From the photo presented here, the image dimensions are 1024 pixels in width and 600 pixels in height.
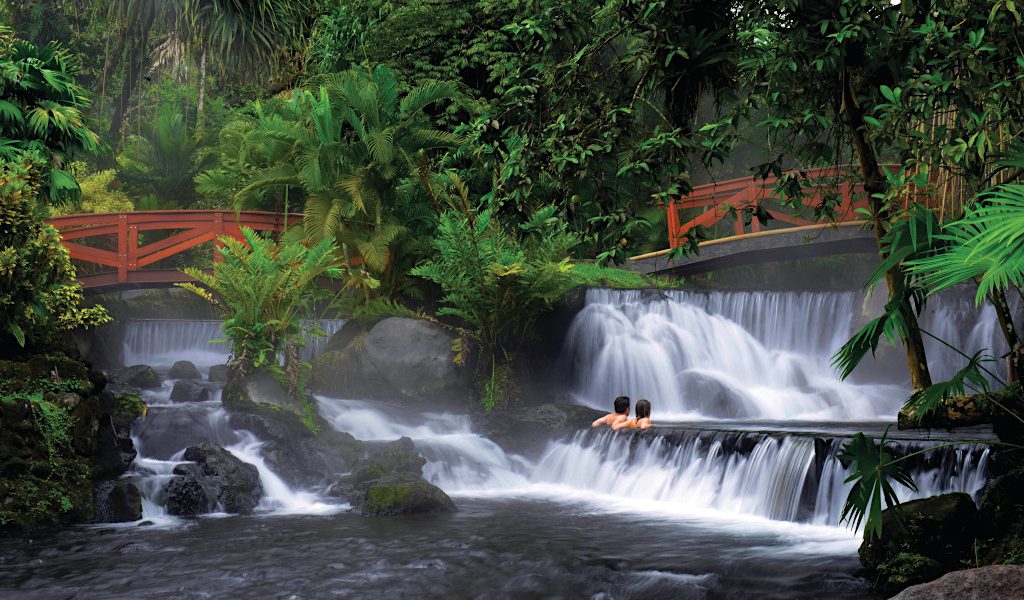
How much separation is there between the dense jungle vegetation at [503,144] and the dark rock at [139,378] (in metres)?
1.26

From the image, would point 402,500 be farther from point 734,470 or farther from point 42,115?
point 42,115

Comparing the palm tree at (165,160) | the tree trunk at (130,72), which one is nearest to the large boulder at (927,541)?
the palm tree at (165,160)

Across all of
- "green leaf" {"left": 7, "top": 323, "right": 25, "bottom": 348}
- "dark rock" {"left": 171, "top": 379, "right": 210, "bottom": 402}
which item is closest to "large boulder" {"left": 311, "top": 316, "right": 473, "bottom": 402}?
"dark rock" {"left": 171, "top": 379, "right": 210, "bottom": 402}

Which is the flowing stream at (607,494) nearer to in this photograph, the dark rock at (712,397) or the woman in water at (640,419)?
the dark rock at (712,397)

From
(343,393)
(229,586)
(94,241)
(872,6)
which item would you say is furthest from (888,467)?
(94,241)

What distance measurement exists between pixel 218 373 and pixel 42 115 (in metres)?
6.85

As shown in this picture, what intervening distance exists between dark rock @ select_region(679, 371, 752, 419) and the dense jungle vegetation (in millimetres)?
2686

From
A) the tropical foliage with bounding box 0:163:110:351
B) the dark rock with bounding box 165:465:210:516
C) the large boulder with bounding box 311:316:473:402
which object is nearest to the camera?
the tropical foliage with bounding box 0:163:110:351

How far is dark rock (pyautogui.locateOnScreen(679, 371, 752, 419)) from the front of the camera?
681 inches

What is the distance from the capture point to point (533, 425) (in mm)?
15328

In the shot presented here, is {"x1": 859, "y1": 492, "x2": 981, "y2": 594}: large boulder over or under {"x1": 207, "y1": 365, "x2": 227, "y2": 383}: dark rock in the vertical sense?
under

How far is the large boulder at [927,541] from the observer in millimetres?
7496

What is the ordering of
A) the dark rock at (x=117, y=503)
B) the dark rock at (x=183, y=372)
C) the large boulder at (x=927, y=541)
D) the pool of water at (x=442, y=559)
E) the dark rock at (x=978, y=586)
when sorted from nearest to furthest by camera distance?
the dark rock at (x=978, y=586)
the large boulder at (x=927, y=541)
the pool of water at (x=442, y=559)
the dark rock at (x=117, y=503)
the dark rock at (x=183, y=372)

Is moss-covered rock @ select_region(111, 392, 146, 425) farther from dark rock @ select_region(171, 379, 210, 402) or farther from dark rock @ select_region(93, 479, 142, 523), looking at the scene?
dark rock @ select_region(93, 479, 142, 523)
